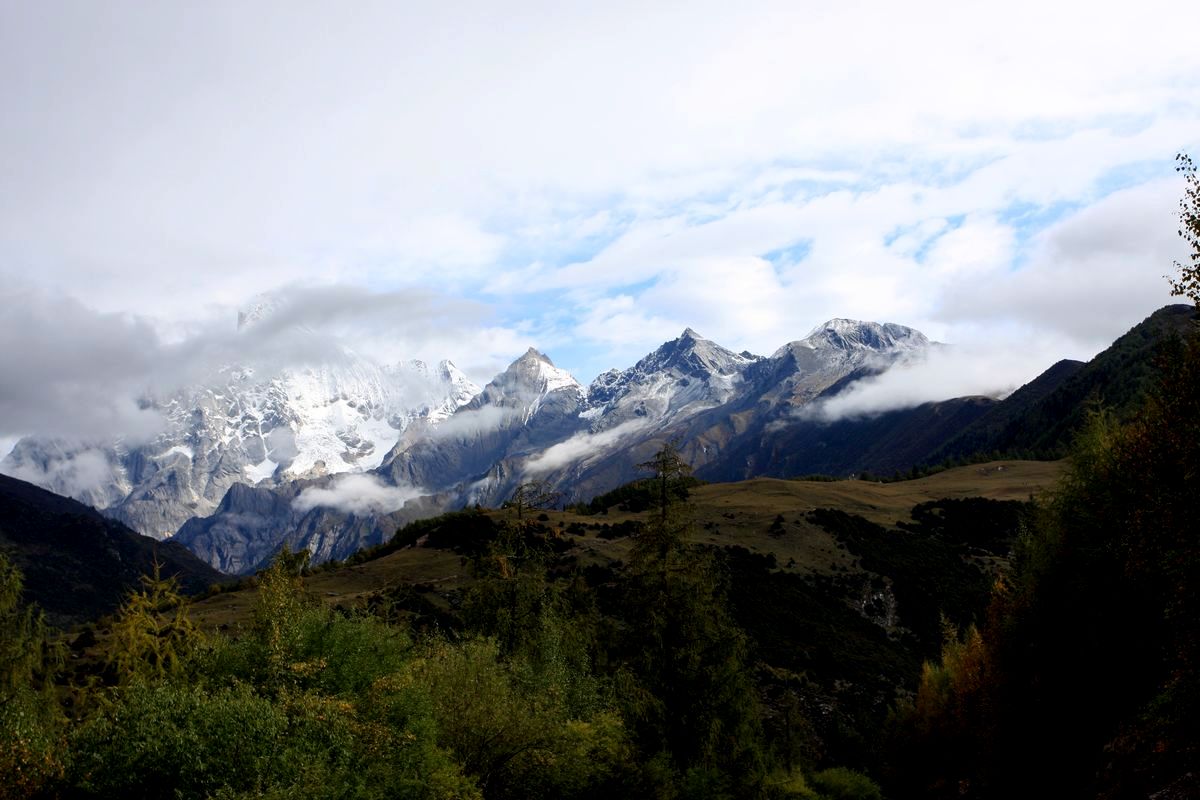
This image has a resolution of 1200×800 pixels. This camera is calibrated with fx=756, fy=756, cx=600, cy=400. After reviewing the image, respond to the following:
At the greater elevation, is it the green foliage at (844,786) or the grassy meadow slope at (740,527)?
the grassy meadow slope at (740,527)

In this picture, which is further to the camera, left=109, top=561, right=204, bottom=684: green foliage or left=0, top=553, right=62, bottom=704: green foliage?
left=109, top=561, right=204, bottom=684: green foliage

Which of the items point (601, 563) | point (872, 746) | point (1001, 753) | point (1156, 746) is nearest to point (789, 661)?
point (872, 746)

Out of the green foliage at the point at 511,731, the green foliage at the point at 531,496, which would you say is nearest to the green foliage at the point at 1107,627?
the green foliage at the point at 511,731

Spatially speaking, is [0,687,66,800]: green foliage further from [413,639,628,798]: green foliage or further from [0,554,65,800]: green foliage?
[413,639,628,798]: green foliage

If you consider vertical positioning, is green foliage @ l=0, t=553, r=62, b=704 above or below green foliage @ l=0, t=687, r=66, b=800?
above

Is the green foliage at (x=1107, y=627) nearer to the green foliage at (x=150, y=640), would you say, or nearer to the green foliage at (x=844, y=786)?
the green foliage at (x=844, y=786)

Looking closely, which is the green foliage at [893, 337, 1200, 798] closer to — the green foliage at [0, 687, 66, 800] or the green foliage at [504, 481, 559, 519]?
the green foliage at [504, 481, 559, 519]

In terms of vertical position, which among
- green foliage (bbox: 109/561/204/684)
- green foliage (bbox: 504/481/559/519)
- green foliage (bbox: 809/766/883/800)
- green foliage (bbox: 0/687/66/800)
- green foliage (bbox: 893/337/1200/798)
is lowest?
green foliage (bbox: 809/766/883/800)

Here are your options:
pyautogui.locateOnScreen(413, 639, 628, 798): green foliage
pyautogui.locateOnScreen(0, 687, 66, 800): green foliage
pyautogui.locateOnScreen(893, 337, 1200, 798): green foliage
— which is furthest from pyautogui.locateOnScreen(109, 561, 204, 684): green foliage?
pyautogui.locateOnScreen(893, 337, 1200, 798): green foliage

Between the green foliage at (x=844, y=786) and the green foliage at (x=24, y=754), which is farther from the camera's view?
the green foliage at (x=844, y=786)

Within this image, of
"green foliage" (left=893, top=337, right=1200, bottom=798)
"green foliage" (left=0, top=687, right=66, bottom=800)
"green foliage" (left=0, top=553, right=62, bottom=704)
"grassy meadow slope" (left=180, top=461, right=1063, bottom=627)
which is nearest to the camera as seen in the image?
"green foliage" (left=893, top=337, right=1200, bottom=798)

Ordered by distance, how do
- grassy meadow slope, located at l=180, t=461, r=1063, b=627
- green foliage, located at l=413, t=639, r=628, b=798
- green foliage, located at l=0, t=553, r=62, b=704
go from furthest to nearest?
grassy meadow slope, located at l=180, t=461, r=1063, b=627, green foliage, located at l=413, t=639, r=628, b=798, green foliage, located at l=0, t=553, r=62, b=704

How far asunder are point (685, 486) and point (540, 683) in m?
12.6

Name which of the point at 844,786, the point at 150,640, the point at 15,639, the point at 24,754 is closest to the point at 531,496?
the point at 150,640
